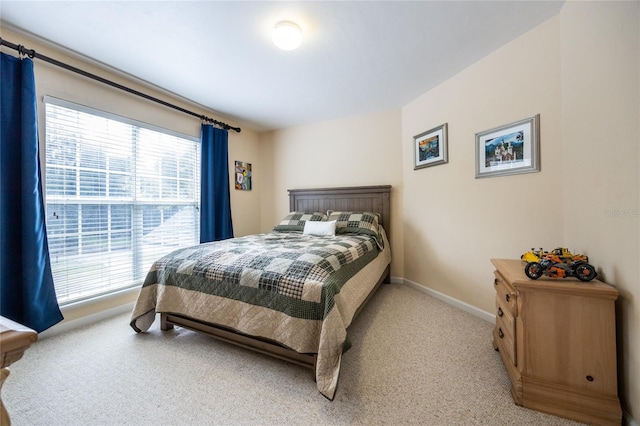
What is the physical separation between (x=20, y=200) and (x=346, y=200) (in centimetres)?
323

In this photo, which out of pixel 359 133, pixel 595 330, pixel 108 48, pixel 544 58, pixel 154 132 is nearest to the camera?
pixel 595 330

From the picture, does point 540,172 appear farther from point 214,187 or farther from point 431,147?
point 214,187

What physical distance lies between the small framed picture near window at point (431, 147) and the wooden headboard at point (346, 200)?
0.56 meters

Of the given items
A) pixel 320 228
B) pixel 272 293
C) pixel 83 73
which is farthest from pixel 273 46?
pixel 272 293

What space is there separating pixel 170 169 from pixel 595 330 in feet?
12.7

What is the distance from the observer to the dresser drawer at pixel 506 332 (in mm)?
1352

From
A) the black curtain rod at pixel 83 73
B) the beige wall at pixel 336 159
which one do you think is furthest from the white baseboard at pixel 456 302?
the black curtain rod at pixel 83 73

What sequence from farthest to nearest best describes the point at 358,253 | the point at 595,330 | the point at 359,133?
the point at 359,133 → the point at 358,253 → the point at 595,330

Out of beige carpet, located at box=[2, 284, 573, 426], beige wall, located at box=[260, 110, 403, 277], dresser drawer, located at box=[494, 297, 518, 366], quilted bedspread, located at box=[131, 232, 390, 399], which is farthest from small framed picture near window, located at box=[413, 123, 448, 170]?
beige carpet, located at box=[2, 284, 573, 426]

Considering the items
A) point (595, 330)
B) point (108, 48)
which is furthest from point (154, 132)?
point (595, 330)

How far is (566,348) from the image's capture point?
1205 millimetres

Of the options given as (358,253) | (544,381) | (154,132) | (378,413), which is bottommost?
(378,413)

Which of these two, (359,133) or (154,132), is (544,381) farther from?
(154,132)

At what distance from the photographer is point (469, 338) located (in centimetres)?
192
